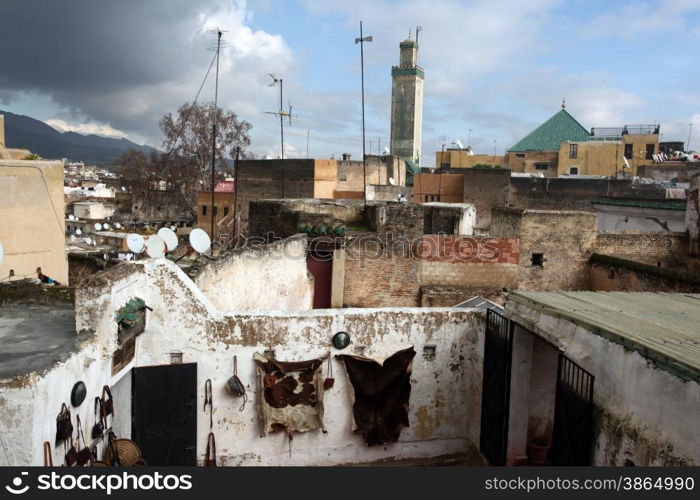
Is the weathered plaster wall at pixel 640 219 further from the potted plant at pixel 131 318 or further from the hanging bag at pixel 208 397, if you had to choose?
the potted plant at pixel 131 318

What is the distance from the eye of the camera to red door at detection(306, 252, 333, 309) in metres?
13.6

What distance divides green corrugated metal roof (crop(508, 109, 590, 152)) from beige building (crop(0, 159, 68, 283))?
37616 millimetres

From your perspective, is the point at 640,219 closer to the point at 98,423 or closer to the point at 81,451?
the point at 98,423

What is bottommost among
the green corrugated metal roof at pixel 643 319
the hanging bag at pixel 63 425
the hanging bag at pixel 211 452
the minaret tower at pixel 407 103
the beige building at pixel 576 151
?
the hanging bag at pixel 211 452

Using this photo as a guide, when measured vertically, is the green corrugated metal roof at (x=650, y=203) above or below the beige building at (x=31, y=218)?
above

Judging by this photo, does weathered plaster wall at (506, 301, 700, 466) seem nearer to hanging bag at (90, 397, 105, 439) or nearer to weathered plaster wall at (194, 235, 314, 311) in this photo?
hanging bag at (90, 397, 105, 439)

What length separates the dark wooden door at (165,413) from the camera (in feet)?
22.9

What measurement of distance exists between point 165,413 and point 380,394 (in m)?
2.83

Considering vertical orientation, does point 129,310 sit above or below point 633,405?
above

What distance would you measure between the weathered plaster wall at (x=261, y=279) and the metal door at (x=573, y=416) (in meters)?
5.33

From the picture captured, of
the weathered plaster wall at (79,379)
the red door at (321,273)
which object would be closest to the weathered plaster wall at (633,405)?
the weathered plaster wall at (79,379)

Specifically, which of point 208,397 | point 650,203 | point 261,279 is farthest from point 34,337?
point 650,203

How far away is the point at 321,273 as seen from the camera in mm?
13719

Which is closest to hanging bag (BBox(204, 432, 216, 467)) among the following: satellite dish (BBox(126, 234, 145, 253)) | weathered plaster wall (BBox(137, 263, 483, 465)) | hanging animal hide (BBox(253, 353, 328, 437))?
weathered plaster wall (BBox(137, 263, 483, 465))
